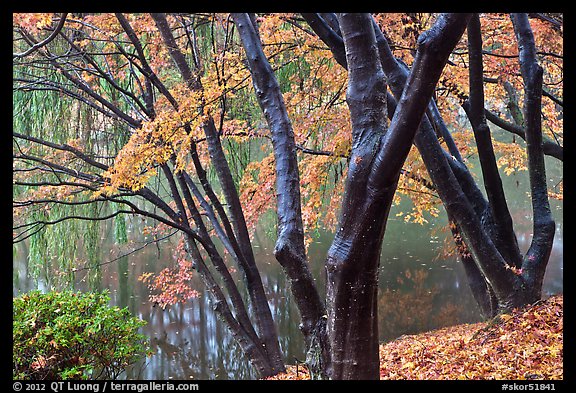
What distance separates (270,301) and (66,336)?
20.0ft

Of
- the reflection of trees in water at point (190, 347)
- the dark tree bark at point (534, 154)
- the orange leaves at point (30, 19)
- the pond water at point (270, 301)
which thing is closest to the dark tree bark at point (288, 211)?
the orange leaves at point (30, 19)

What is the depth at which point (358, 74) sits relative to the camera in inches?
93.9

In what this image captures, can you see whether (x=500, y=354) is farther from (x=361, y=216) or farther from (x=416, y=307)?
(x=416, y=307)

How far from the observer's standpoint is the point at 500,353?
9.98 feet

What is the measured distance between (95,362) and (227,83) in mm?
2670

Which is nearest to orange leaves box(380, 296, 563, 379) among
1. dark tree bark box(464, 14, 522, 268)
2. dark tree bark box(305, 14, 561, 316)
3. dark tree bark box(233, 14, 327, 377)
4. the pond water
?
dark tree bark box(305, 14, 561, 316)

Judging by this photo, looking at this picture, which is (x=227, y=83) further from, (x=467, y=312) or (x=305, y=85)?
(x=467, y=312)

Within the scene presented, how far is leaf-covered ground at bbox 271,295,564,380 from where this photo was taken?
2715 mm

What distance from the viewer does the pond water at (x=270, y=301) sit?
26.0ft

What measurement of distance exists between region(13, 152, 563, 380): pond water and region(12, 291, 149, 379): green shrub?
5.30 feet

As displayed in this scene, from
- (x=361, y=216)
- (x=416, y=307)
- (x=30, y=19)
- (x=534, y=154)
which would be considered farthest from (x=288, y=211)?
(x=416, y=307)

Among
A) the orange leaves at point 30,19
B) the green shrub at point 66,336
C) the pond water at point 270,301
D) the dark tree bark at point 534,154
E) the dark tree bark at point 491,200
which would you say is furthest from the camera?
the pond water at point 270,301

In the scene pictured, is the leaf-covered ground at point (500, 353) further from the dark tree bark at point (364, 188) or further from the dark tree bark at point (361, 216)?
the dark tree bark at point (361, 216)

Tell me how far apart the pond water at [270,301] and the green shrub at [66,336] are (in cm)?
161
